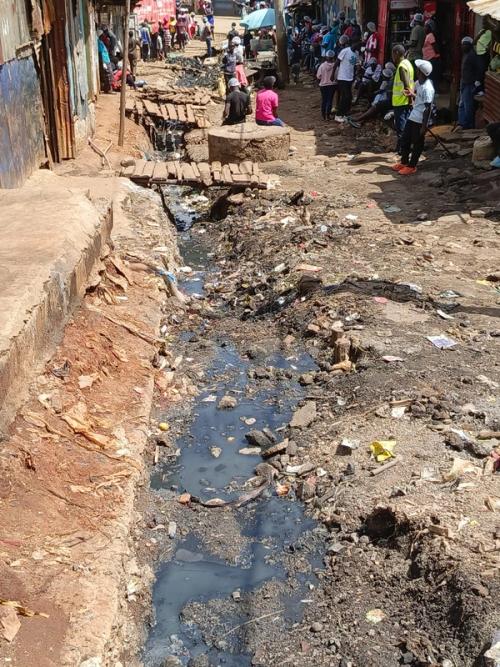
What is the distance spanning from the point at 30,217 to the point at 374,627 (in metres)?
4.65

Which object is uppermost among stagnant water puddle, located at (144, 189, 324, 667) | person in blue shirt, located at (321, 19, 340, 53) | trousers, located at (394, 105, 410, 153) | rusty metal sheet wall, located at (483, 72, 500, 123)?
person in blue shirt, located at (321, 19, 340, 53)

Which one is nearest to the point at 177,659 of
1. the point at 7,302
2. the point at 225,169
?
the point at 7,302

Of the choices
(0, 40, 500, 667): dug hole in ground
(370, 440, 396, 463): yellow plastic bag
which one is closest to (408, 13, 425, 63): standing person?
(0, 40, 500, 667): dug hole in ground

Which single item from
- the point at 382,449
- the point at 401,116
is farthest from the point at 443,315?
the point at 401,116

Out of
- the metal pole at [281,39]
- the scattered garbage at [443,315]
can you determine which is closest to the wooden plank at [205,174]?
the scattered garbage at [443,315]

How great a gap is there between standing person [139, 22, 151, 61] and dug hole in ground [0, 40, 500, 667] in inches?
794

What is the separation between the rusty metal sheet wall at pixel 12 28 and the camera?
8.64 m

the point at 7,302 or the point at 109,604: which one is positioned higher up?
the point at 7,302

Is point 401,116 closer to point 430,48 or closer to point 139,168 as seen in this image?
point 430,48

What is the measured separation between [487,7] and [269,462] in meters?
7.09

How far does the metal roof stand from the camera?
9.48m

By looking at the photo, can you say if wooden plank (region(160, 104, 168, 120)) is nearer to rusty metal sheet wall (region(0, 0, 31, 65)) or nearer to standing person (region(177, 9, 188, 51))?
rusty metal sheet wall (region(0, 0, 31, 65))

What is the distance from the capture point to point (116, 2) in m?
17.5

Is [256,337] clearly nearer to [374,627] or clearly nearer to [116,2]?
[374,627]
